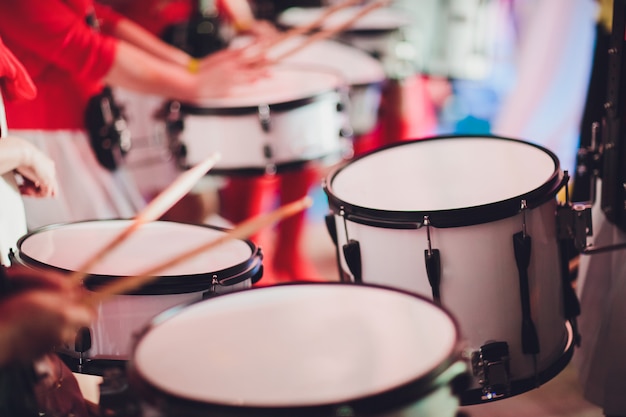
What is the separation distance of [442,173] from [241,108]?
829 millimetres

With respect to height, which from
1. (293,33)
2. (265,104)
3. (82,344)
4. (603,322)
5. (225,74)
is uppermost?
(293,33)

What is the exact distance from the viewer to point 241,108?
2684 millimetres

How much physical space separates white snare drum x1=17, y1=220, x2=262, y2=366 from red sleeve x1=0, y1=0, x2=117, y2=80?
0.47 meters

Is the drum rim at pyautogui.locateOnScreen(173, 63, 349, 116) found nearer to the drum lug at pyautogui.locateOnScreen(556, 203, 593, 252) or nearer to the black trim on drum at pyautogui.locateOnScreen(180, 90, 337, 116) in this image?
the black trim on drum at pyautogui.locateOnScreen(180, 90, 337, 116)

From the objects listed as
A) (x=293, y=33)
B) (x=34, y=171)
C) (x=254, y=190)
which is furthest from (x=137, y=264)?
(x=254, y=190)

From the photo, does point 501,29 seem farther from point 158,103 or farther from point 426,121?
point 158,103

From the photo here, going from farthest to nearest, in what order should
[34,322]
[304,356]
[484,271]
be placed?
[484,271]
[304,356]
[34,322]

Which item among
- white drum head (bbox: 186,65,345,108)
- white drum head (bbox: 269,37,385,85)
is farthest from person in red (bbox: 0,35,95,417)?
white drum head (bbox: 269,37,385,85)

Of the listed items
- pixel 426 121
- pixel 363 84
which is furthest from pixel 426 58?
pixel 363 84

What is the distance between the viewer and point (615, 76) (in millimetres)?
1988

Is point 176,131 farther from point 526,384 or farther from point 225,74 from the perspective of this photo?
point 526,384

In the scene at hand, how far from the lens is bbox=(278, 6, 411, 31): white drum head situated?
4.04 m

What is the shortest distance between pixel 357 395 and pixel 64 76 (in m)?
1.53

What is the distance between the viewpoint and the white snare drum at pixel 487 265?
1.70m
